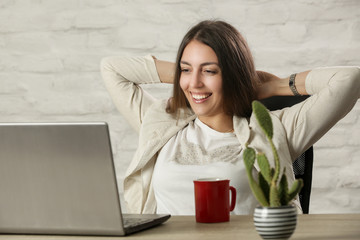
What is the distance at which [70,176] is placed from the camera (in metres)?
0.98

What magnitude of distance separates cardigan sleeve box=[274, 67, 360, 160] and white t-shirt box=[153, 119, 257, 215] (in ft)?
0.56

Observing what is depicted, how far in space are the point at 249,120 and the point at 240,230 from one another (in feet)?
2.49

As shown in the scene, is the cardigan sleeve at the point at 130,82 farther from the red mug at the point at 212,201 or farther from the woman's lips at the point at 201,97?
the red mug at the point at 212,201

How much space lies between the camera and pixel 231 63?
1.76m

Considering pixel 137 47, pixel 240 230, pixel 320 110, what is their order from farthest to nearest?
pixel 137 47 < pixel 320 110 < pixel 240 230

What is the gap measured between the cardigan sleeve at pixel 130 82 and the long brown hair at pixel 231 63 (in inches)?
7.2

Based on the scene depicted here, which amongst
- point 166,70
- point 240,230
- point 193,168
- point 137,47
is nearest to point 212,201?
point 240,230

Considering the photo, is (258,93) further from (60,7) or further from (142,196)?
(60,7)

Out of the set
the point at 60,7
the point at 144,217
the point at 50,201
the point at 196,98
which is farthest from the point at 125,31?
the point at 50,201

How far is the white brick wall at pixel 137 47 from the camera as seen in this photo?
7.46 ft

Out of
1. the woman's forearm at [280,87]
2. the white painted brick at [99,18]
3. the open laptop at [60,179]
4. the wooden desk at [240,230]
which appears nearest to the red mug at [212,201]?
the wooden desk at [240,230]

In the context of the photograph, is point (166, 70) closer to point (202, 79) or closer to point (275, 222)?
point (202, 79)

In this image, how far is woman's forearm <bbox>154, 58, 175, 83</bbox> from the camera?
1974 millimetres

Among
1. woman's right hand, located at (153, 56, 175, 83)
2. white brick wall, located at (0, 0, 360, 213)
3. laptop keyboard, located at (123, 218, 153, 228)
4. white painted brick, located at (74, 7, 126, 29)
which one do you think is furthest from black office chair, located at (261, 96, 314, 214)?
white painted brick, located at (74, 7, 126, 29)
